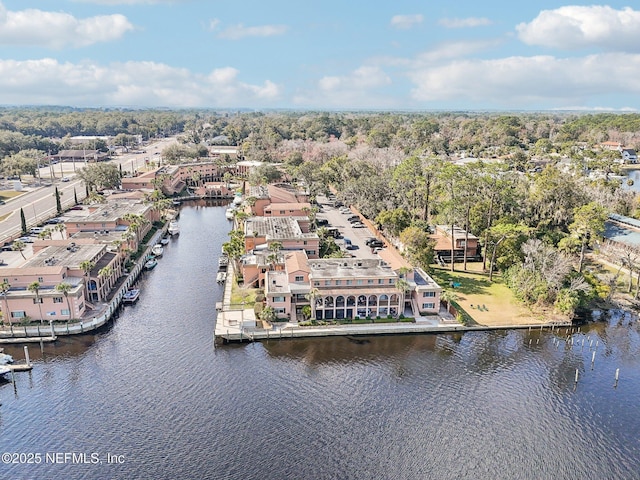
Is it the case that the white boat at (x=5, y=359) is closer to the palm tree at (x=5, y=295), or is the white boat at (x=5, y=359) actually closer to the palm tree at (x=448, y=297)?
the palm tree at (x=5, y=295)

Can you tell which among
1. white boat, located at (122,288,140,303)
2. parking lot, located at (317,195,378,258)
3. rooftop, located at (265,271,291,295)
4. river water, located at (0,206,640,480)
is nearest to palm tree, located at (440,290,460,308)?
river water, located at (0,206,640,480)

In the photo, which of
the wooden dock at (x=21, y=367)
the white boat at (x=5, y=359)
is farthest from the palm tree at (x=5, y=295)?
the wooden dock at (x=21, y=367)

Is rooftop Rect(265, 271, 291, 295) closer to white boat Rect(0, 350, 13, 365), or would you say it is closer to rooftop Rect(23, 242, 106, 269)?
rooftop Rect(23, 242, 106, 269)

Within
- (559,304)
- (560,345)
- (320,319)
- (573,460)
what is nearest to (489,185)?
(559,304)

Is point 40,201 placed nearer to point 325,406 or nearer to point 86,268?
point 86,268

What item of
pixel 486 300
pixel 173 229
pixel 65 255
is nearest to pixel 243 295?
pixel 65 255

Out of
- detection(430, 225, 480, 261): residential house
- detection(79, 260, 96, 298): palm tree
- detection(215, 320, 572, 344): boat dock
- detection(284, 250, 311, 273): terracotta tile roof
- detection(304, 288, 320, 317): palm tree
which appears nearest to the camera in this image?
detection(215, 320, 572, 344): boat dock
